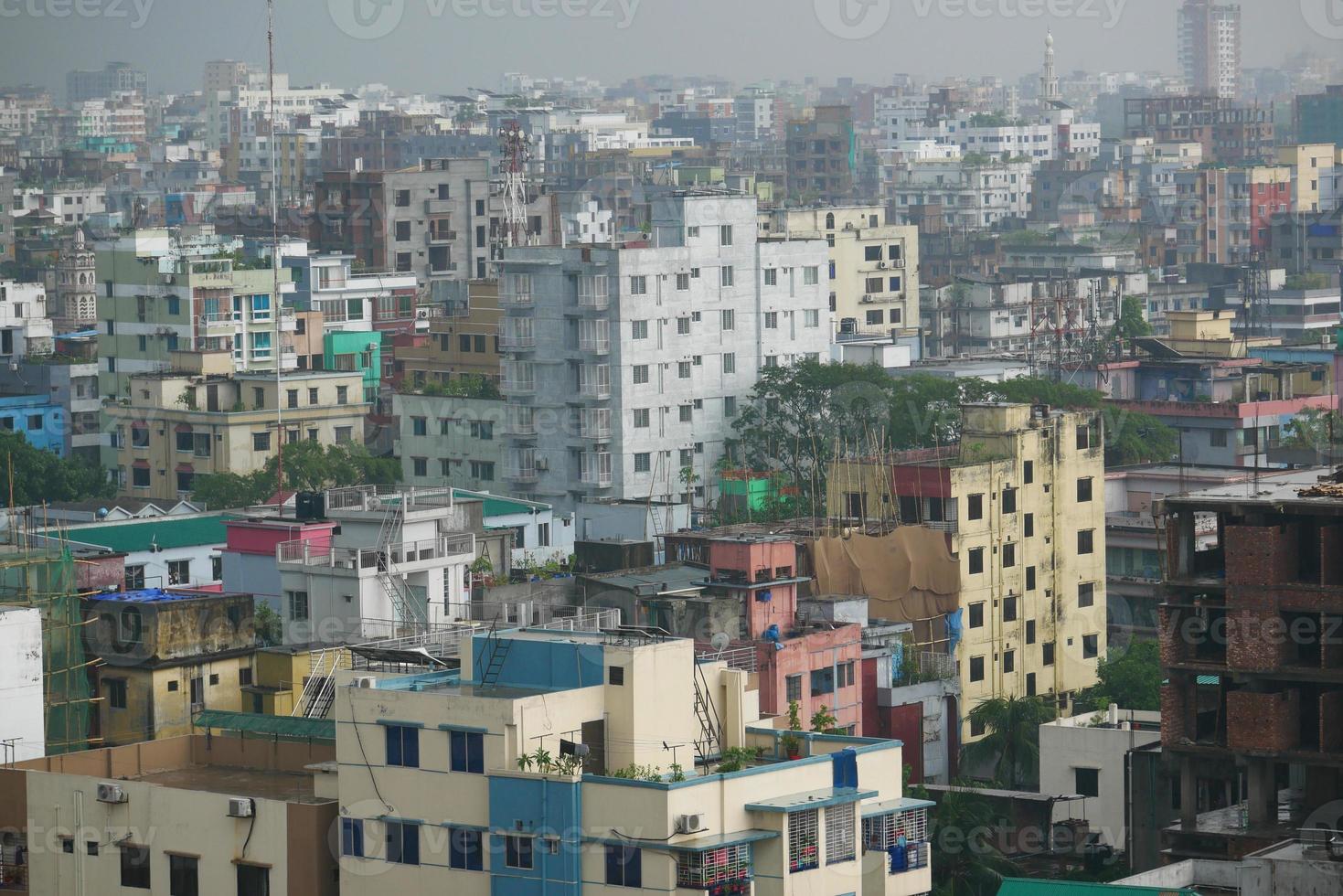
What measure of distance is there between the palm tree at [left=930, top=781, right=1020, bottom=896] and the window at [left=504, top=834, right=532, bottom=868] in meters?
6.72

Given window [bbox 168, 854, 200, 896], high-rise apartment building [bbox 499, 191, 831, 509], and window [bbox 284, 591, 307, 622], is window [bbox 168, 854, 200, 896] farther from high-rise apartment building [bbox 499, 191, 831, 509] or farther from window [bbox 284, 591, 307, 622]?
high-rise apartment building [bbox 499, 191, 831, 509]

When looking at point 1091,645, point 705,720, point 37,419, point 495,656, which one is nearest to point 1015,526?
point 1091,645

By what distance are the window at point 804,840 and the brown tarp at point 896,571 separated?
13.8m

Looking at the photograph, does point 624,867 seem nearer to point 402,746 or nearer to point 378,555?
point 402,746

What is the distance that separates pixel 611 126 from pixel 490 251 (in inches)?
3151

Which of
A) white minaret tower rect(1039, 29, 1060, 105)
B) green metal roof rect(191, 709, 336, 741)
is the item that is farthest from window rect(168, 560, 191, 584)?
white minaret tower rect(1039, 29, 1060, 105)

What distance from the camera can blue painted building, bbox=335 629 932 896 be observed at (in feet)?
59.6

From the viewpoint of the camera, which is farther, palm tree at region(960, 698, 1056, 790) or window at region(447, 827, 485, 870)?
palm tree at region(960, 698, 1056, 790)

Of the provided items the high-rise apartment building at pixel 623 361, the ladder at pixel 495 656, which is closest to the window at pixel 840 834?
the ladder at pixel 495 656

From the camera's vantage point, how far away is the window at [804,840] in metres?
18.4

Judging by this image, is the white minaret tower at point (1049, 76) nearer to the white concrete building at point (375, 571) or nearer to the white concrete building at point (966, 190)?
the white concrete building at point (966, 190)

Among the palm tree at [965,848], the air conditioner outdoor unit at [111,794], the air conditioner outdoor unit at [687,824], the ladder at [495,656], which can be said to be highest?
the ladder at [495,656]

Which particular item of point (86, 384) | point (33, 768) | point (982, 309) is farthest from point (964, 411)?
point (982, 309)

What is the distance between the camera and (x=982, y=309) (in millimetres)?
69812
